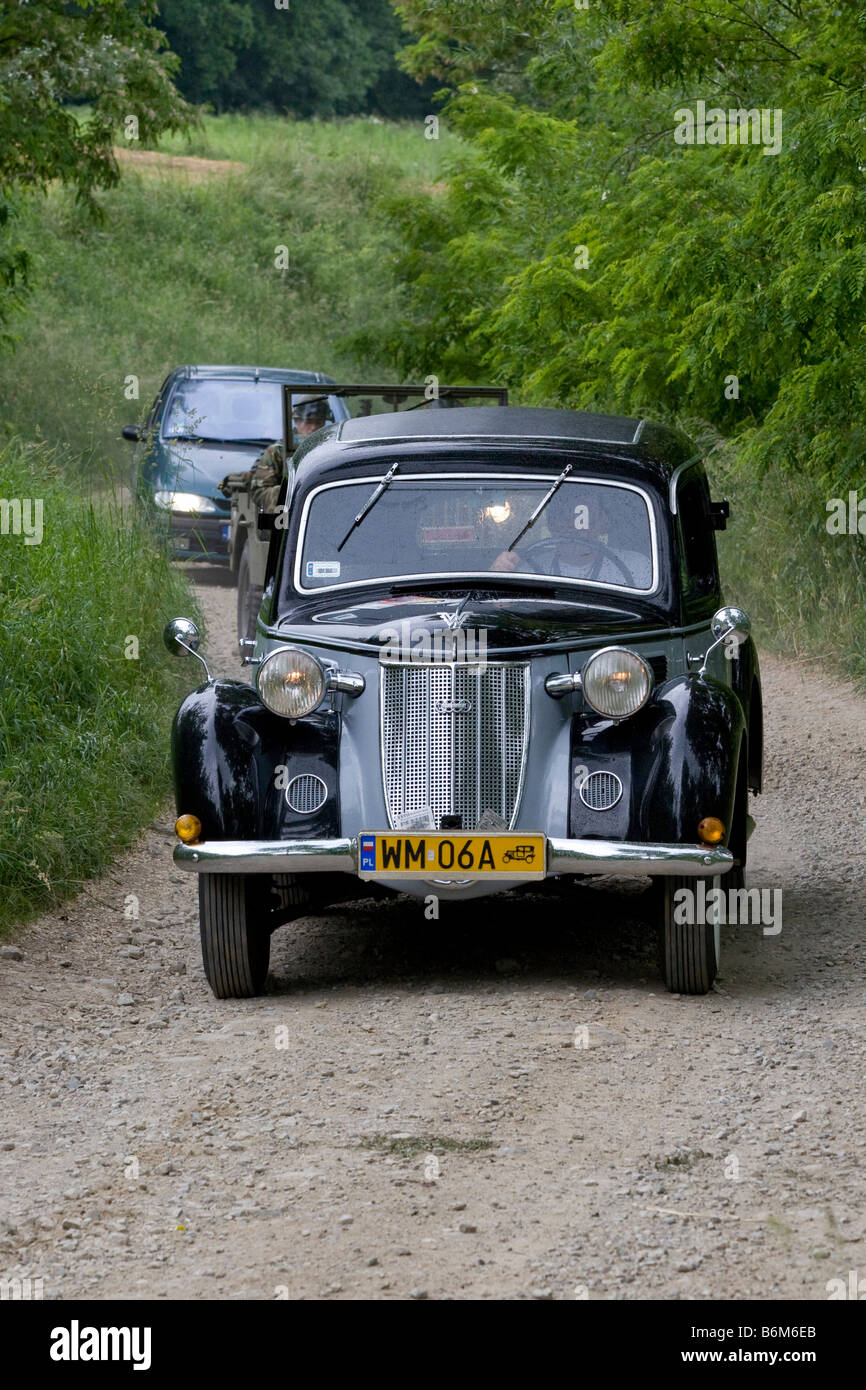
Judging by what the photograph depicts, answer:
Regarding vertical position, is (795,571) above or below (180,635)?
above

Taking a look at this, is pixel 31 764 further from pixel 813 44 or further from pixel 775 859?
pixel 813 44

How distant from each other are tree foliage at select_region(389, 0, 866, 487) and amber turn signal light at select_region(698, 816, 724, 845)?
502cm

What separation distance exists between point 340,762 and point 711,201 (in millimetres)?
7587

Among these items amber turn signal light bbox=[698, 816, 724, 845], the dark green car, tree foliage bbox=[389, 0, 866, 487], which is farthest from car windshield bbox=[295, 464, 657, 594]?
the dark green car

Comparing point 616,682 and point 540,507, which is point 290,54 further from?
point 616,682

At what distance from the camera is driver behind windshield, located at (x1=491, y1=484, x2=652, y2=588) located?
6.41 m

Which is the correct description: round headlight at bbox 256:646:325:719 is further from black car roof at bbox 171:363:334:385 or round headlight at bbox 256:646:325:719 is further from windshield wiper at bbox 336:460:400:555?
black car roof at bbox 171:363:334:385

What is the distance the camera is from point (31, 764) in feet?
26.1

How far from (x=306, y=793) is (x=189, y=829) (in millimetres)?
402

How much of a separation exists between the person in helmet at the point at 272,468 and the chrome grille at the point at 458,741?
14.4 feet

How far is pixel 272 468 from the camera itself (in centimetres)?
1166

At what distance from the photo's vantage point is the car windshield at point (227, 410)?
16.3 m

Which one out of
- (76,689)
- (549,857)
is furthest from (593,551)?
(76,689)

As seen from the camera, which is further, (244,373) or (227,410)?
(244,373)
